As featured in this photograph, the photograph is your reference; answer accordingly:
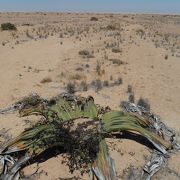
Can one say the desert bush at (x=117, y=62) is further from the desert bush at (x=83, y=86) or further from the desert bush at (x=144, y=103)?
the desert bush at (x=144, y=103)

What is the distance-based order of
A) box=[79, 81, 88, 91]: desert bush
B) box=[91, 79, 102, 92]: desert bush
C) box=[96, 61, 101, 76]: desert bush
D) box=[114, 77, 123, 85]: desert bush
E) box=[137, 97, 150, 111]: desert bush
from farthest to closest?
box=[96, 61, 101, 76]: desert bush → box=[114, 77, 123, 85]: desert bush → box=[91, 79, 102, 92]: desert bush → box=[79, 81, 88, 91]: desert bush → box=[137, 97, 150, 111]: desert bush

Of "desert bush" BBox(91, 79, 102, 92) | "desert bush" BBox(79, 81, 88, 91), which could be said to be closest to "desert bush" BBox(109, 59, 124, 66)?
"desert bush" BBox(91, 79, 102, 92)

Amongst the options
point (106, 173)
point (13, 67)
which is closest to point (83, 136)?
point (106, 173)

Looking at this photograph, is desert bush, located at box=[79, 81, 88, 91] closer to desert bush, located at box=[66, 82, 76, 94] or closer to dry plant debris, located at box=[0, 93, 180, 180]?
desert bush, located at box=[66, 82, 76, 94]

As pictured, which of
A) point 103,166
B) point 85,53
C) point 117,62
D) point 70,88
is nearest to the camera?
point 103,166

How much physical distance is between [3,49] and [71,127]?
1198 cm

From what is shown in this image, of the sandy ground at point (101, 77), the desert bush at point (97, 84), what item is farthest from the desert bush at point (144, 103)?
the desert bush at point (97, 84)

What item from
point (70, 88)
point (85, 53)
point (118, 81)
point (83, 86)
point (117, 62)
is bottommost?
point (85, 53)

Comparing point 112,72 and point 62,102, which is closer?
point 62,102

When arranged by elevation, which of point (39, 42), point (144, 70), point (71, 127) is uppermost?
point (71, 127)

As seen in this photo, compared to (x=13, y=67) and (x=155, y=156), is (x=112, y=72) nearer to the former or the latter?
(x=13, y=67)

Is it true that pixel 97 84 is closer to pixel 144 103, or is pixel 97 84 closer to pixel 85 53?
pixel 144 103

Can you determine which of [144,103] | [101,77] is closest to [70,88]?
[101,77]

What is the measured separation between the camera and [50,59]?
1543cm
